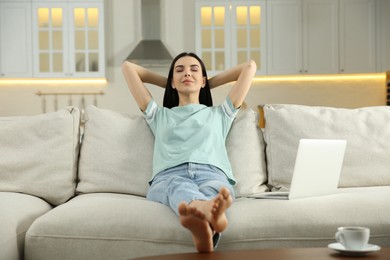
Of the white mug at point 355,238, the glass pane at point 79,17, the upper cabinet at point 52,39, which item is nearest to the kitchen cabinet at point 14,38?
the upper cabinet at point 52,39

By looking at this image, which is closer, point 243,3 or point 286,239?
point 286,239

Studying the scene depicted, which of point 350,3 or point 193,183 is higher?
point 350,3

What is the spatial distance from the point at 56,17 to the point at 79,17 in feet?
0.79

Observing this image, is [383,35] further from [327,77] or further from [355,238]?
[355,238]

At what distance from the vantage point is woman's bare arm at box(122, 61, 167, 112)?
312 cm

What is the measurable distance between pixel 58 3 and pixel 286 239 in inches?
203

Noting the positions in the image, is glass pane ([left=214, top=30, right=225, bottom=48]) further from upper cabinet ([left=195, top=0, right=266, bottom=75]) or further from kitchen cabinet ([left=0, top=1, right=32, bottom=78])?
kitchen cabinet ([left=0, top=1, right=32, bottom=78])

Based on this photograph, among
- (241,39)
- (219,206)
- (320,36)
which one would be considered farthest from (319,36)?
(219,206)

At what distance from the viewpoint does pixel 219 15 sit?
692 cm

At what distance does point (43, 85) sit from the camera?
6.96 meters

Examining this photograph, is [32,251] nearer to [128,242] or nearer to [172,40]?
[128,242]

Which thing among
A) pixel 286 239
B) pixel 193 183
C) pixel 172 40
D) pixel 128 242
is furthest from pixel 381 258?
pixel 172 40

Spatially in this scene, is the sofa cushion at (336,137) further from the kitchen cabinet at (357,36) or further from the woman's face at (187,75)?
the kitchen cabinet at (357,36)

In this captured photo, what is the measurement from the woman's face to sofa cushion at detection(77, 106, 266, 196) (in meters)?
0.27
